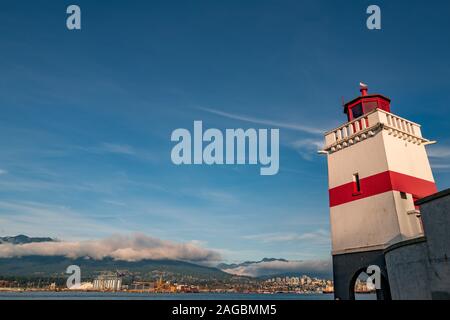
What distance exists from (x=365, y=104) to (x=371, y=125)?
118 inches

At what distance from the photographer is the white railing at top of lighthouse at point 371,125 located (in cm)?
1738

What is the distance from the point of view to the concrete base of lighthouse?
15.7 meters

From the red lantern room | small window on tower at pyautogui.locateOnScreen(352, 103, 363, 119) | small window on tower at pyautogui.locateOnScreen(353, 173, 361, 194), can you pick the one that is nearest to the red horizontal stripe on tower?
small window on tower at pyautogui.locateOnScreen(353, 173, 361, 194)

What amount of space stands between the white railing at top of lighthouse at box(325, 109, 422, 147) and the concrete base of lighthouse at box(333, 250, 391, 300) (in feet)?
22.6

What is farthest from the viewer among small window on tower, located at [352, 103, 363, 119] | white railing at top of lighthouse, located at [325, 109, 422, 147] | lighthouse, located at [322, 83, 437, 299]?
small window on tower, located at [352, 103, 363, 119]

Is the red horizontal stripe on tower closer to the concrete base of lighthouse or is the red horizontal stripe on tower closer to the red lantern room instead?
the concrete base of lighthouse

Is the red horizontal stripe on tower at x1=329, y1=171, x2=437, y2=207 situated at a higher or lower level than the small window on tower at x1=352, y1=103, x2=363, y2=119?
lower

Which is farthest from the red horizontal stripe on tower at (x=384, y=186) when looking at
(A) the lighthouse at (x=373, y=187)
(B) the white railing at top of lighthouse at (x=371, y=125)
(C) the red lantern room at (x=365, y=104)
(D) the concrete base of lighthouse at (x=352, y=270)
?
(C) the red lantern room at (x=365, y=104)

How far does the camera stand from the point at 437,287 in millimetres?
9836

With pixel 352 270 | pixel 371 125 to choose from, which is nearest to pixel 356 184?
pixel 371 125

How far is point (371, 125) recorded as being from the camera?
17562 millimetres
